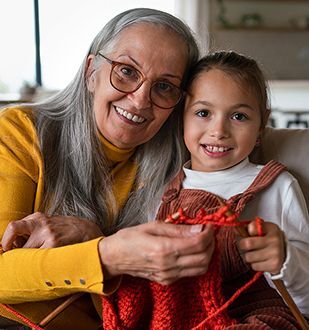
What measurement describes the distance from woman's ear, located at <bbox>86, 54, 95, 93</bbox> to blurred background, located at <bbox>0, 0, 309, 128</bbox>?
112 inches

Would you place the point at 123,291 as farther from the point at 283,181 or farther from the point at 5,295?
the point at 283,181

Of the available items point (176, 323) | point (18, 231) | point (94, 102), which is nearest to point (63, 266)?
point (18, 231)

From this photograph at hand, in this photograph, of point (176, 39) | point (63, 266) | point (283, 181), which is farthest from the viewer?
point (176, 39)

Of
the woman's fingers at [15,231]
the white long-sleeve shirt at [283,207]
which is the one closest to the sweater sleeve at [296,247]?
the white long-sleeve shirt at [283,207]

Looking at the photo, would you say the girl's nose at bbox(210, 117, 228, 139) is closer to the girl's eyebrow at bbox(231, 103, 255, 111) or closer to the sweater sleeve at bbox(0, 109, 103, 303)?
the girl's eyebrow at bbox(231, 103, 255, 111)

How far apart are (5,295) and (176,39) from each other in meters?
0.75

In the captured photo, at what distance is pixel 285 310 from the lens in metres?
1.25

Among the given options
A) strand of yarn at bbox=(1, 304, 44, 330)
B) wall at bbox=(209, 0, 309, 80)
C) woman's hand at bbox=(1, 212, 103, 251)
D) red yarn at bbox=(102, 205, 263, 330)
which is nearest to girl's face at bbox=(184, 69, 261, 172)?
red yarn at bbox=(102, 205, 263, 330)

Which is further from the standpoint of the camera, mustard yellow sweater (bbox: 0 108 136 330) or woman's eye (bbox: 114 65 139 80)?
woman's eye (bbox: 114 65 139 80)

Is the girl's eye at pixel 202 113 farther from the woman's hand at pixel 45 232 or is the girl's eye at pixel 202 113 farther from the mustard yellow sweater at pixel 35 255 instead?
the woman's hand at pixel 45 232

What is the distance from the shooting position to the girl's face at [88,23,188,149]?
1.43 metres

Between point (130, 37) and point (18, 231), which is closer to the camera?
point (18, 231)

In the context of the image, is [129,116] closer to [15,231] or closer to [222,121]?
[222,121]

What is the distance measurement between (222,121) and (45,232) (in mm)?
501
